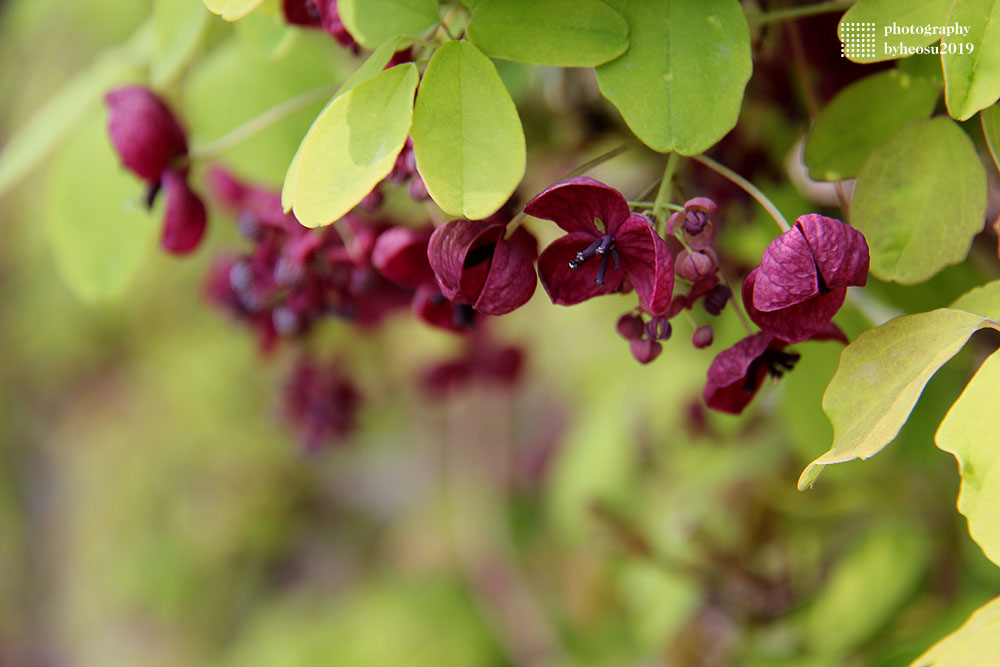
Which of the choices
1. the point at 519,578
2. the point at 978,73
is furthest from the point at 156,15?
the point at 519,578

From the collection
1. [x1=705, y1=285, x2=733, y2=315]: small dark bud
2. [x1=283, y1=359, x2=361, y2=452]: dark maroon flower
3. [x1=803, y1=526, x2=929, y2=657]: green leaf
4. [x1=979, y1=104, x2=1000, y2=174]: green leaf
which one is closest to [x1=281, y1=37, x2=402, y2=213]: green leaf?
[x1=705, y1=285, x2=733, y2=315]: small dark bud

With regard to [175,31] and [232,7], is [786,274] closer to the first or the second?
[232,7]

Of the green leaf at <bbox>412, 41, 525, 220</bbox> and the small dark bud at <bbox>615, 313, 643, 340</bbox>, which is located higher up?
the green leaf at <bbox>412, 41, 525, 220</bbox>

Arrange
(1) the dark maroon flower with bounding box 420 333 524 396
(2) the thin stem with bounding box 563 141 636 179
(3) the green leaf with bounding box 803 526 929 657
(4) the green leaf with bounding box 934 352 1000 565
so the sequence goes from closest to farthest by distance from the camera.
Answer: (4) the green leaf with bounding box 934 352 1000 565, (2) the thin stem with bounding box 563 141 636 179, (3) the green leaf with bounding box 803 526 929 657, (1) the dark maroon flower with bounding box 420 333 524 396

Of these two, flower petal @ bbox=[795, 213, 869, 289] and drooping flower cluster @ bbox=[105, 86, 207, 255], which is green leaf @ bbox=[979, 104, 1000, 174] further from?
drooping flower cluster @ bbox=[105, 86, 207, 255]

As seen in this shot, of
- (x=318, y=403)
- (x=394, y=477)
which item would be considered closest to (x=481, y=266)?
(x=318, y=403)

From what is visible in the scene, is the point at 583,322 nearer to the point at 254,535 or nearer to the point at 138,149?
the point at 254,535

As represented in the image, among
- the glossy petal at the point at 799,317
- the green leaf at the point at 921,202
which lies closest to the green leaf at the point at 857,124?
the green leaf at the point at 921,202
